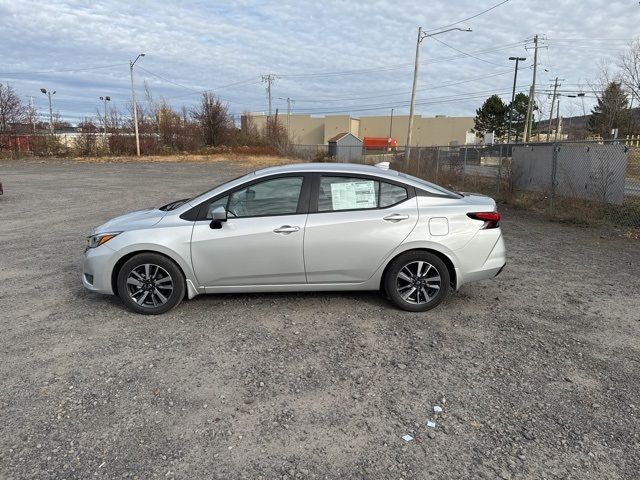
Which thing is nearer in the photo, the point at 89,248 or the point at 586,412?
the point at 586,412

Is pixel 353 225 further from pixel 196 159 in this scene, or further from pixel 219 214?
pixel 196 159

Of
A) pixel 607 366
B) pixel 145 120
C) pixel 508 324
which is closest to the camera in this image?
pixel 607 366

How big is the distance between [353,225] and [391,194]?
1.80 ft

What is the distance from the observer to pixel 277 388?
11.1 ft

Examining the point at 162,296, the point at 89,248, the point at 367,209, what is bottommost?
the point at 162,296

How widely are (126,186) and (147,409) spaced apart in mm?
18215

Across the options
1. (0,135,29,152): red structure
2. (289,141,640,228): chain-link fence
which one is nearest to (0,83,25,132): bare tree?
(0,135,29,152): red structure

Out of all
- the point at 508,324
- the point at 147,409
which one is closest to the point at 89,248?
the point at 147,409

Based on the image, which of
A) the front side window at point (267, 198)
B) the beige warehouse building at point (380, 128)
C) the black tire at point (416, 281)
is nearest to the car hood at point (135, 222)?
the front side window at point (267, 198)

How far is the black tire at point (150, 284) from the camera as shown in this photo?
4559mm

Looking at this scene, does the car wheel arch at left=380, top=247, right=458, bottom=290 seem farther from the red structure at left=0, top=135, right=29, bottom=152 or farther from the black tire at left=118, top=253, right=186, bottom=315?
the red structure at left=0, top=135, right=29, bottom=152

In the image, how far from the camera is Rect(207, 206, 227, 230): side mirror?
4.43m

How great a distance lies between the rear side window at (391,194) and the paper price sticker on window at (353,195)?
0.09 meters

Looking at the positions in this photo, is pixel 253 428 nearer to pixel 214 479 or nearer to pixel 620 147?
pixel 214 479
